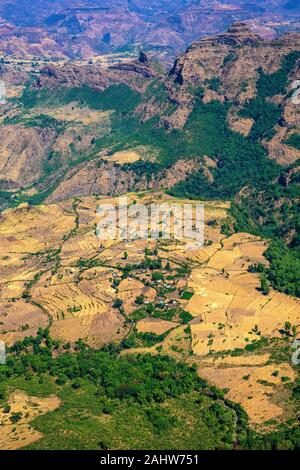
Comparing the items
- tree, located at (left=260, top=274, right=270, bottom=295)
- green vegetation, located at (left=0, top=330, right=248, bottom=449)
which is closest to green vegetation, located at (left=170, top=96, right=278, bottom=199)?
tree, located at (left=260, top=274, right=270, bottom=295)

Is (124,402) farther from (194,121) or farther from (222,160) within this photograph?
(194,121)

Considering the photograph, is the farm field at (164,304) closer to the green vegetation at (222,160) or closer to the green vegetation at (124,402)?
the green vegetation at (124,402)

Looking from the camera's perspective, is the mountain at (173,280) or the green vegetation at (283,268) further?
the green vegetation at (283,268)

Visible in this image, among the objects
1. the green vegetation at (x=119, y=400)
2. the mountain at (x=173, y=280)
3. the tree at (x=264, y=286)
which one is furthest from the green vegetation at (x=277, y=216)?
the green vegetation at (x=119, y=400)

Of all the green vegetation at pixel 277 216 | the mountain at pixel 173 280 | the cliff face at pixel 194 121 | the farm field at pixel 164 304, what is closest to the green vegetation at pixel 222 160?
Answer: the mountain at pixel 173 280

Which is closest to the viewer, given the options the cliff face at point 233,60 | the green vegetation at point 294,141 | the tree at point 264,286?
the tree at point 264,286

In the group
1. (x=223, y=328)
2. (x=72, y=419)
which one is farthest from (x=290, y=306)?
(x=72, y=419)

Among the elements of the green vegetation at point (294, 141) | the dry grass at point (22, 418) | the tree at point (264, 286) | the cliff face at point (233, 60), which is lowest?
the tree at point (264, 286)

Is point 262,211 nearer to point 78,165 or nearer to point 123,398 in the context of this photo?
point 78,165

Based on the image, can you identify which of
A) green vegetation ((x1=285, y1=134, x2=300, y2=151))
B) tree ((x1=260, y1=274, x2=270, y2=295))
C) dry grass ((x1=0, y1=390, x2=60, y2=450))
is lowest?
tree ((x1=260, y1=274, x2=270, y2=295))

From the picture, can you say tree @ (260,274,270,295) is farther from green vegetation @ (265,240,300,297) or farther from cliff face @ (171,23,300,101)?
cliff face @ (171,23,300,101)

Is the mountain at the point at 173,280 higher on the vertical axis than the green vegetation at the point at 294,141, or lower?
lower

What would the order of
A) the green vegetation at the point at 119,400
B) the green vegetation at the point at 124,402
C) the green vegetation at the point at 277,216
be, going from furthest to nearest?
the green vegetation at the point at 277,216
the green vegetation at the point at 124,402
the green vegetation at the point at 119,400
